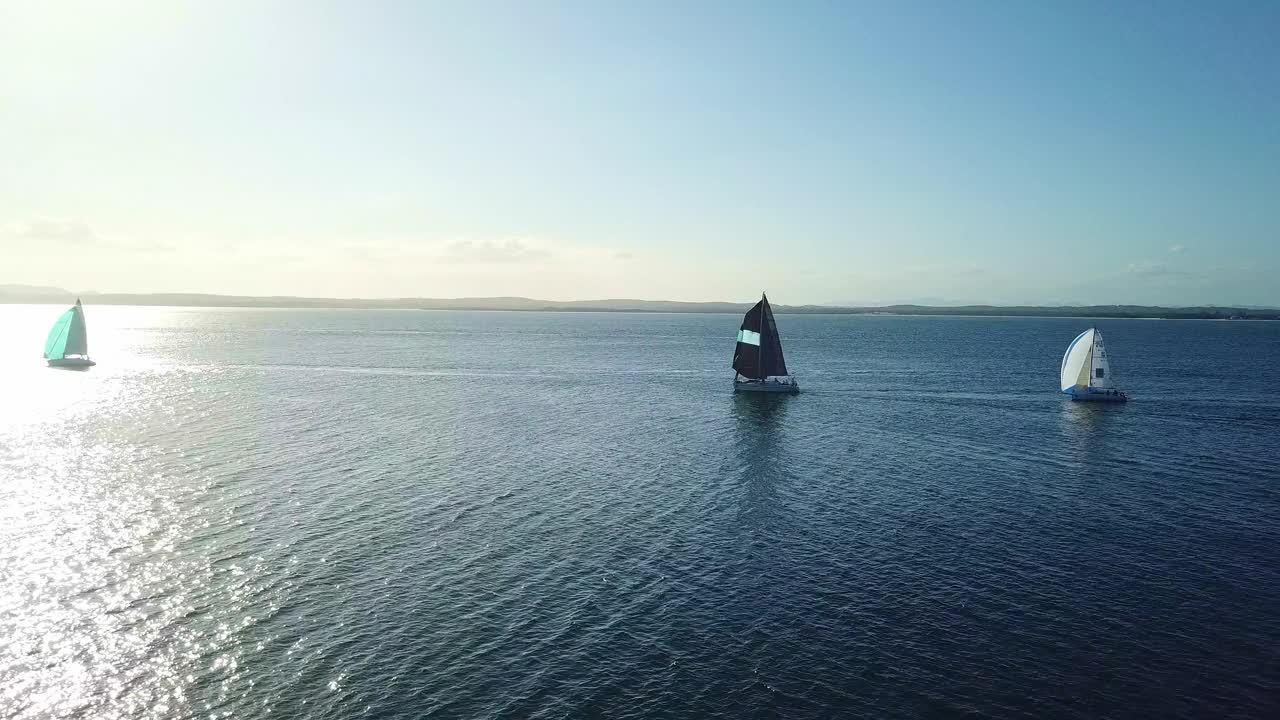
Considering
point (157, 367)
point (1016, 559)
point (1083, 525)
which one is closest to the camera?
point (1016, 559)

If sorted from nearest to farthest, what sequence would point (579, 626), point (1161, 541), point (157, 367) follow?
1. point (579, 626)
2. point (1161, 541)
3. point (157, 367)

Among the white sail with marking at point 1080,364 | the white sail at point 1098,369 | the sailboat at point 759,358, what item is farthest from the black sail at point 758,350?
the white sail at point 1098,369

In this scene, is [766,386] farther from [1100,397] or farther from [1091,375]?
[1100,397]

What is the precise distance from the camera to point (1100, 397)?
388 feet

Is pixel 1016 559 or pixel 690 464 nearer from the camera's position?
pixel 1016 559

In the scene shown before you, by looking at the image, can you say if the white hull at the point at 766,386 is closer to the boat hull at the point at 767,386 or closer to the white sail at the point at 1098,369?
the boat hull at the point at 767,386

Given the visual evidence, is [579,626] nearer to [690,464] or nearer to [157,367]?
[690,464]

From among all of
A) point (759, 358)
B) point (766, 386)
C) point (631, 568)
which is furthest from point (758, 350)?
point (631, 568)

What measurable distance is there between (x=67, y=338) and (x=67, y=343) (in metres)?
1.12

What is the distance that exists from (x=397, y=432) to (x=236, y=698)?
58.6 m

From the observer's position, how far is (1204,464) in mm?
75312

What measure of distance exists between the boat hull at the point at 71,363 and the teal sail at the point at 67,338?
1.51m

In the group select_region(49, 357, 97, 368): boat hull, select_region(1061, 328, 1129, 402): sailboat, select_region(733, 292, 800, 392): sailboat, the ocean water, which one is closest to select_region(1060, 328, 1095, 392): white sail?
select_region(1061, 328, 1129, 402): sailboat

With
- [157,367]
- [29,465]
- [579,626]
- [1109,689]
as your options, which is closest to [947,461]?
[1109,689]
